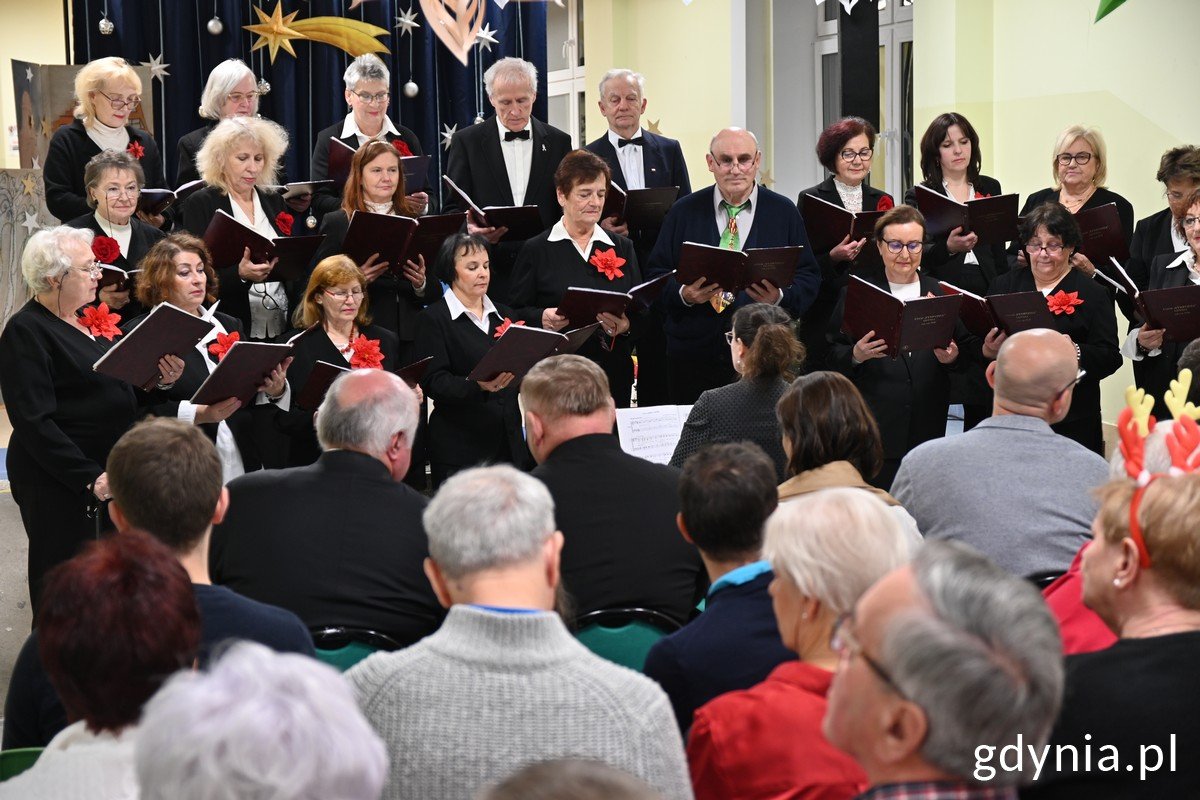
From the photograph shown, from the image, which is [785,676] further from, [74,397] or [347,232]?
[347,232]

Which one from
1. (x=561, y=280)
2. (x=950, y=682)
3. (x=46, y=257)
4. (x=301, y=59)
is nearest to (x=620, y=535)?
(x=950, y=682)

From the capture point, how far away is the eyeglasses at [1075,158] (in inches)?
231

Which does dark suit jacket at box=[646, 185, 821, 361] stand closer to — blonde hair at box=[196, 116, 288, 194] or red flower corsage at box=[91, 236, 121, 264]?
blonde hair at box=[196, 116, 288, 194]

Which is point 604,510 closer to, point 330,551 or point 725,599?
point 330,551

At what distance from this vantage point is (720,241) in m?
5.66

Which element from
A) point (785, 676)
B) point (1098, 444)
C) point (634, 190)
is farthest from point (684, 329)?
point (785, 676)

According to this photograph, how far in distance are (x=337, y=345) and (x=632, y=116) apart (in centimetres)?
200

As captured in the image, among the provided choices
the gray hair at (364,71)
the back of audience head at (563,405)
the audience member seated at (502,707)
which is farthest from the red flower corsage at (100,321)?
the audience member seated at (502,707)

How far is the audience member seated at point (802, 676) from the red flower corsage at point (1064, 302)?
3499 mm

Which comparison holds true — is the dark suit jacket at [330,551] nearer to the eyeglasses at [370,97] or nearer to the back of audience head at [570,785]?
the back of audience head at [570,785]

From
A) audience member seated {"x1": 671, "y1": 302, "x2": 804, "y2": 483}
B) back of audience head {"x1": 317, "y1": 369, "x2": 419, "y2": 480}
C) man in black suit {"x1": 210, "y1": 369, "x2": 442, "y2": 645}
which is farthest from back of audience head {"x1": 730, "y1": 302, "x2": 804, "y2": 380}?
man in black suit {"x1": 210, "y1": 369, "x2": 442, "y2": 645}

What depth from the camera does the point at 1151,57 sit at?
26.2ft

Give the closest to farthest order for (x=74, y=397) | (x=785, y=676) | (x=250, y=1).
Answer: (x=785, y=676), (x=74, y=397), (x=250, y=1)

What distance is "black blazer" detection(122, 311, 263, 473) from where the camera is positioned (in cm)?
450
